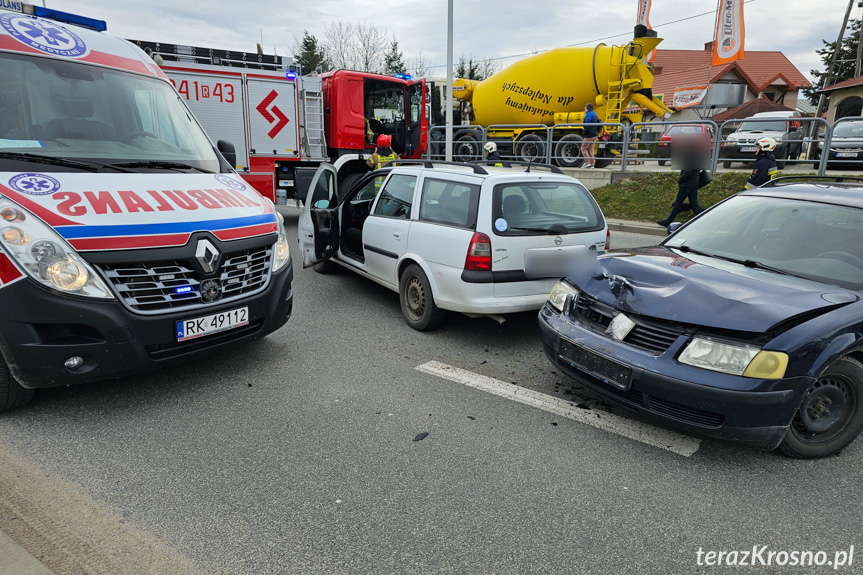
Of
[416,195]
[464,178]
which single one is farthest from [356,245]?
[464,178]

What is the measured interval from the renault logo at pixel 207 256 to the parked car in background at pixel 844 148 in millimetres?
12498

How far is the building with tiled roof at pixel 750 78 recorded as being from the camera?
38656mm

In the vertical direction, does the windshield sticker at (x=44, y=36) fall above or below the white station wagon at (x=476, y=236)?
above

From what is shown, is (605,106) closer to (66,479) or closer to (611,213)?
(611,213)

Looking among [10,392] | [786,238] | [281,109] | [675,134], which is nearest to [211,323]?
[10,392]

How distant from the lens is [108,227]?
3178 mm

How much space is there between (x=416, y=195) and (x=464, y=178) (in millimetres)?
610

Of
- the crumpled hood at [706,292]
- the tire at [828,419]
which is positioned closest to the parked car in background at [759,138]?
the crumpled hood at [706,292]

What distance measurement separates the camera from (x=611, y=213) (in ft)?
41.6

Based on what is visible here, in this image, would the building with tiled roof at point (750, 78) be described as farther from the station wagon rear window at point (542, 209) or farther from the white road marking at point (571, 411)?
the white road marking at point (571, 411)

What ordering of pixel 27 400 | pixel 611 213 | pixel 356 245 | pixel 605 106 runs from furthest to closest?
pixel 605 106, pixel 611 213, pixel 356 245, pixel 27 400

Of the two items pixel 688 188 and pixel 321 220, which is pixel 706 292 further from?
pixel 688 188

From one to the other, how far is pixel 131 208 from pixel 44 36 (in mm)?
1923

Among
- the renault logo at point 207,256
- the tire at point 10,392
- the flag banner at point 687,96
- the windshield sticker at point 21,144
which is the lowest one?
the tire at point 10,392
